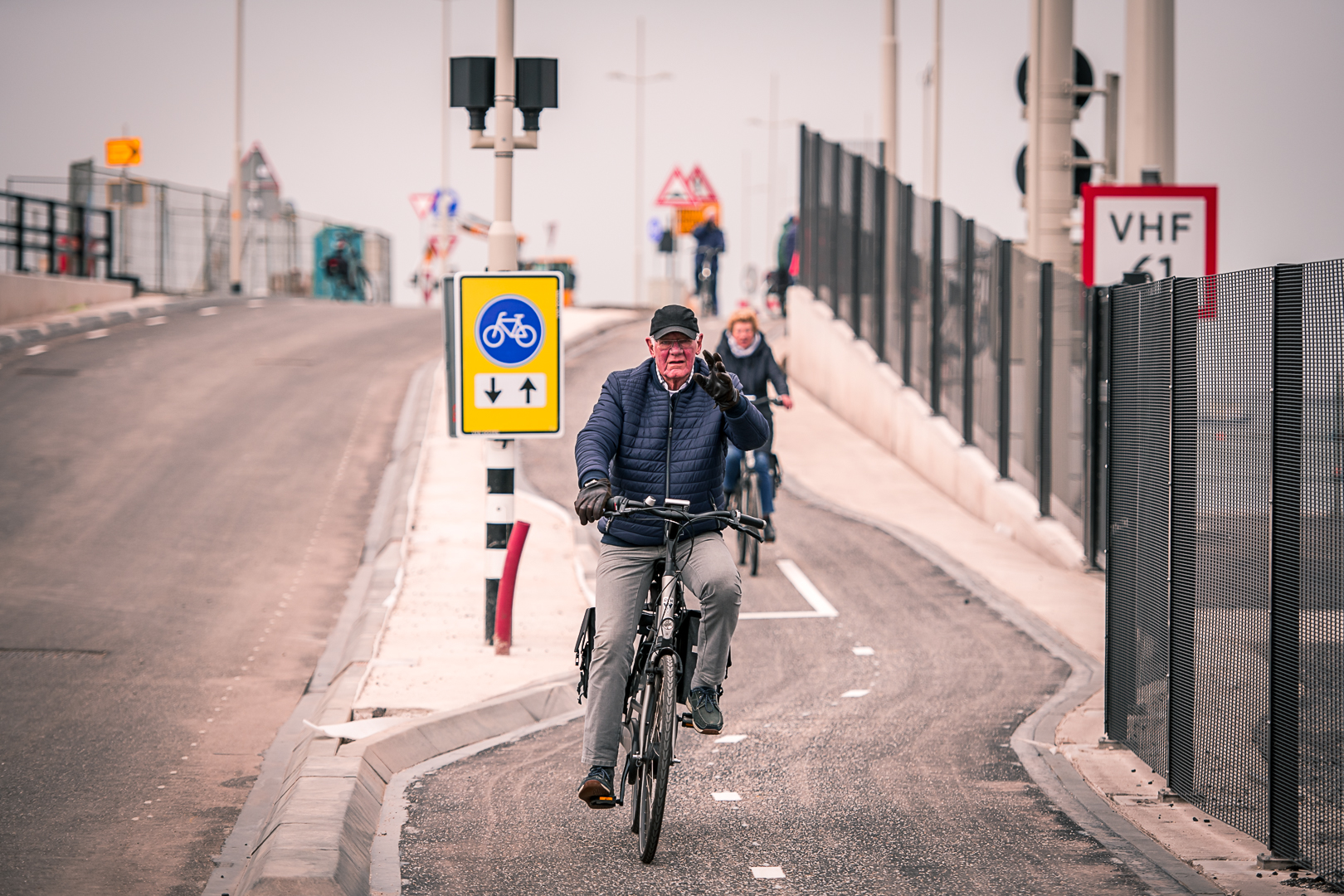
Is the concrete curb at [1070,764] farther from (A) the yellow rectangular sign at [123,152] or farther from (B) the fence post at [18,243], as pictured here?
(A) the yellow rectangular sign at [123,152]

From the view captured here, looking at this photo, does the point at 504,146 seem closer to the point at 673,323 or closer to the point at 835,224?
the point at 673,323

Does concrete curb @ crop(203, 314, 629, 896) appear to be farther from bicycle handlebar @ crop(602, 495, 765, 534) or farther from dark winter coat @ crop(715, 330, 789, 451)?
dark winter coat @ crop(715, 330, 789, 451)

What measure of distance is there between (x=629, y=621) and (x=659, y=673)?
308 millimetres

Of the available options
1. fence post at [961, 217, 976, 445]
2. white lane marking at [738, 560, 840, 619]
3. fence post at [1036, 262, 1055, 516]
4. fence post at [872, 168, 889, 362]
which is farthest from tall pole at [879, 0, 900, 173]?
white lane marking at [738, 560, 840, 619]

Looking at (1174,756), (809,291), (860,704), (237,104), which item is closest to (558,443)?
(809,291)

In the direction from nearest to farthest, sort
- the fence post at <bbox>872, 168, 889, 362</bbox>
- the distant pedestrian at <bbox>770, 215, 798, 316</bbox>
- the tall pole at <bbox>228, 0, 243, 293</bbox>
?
the fence post at <bbox>872, 168, 889, 362</bbox>
the distant pedestrian at <bbox>770, 215, 798, 316</bbox>
the tall pole at <bbox>228, 0, 243, 293</bbox>

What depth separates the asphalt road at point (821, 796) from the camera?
17.5ft

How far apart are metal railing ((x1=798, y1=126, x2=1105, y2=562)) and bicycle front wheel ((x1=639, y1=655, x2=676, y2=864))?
20.6 feet

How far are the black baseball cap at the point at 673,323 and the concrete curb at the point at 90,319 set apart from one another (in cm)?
1799

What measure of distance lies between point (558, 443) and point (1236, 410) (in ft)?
40.9

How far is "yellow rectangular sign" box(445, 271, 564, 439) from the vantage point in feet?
29.7

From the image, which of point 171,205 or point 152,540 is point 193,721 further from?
point 171,205

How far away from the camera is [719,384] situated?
17.9ft

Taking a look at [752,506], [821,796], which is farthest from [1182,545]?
[752,506]
